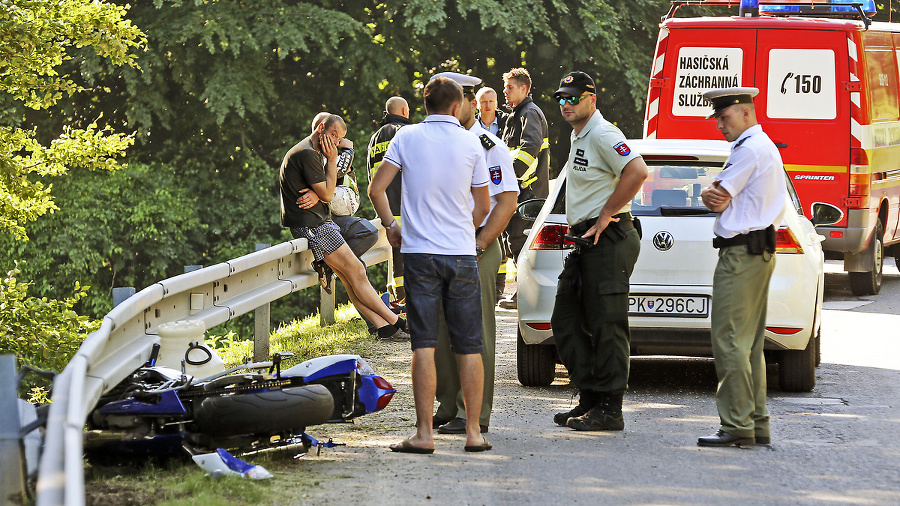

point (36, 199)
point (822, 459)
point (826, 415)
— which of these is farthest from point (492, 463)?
point (36, 199)

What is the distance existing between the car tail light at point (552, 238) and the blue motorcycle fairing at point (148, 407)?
3.19 metres

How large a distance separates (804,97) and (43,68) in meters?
8.78

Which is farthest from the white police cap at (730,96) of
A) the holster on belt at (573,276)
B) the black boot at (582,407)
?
the black boot at (582,407)

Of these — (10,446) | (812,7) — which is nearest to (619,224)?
(10,446)

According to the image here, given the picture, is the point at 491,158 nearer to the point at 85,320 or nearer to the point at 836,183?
the point at 836,183

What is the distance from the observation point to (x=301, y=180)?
8.70m

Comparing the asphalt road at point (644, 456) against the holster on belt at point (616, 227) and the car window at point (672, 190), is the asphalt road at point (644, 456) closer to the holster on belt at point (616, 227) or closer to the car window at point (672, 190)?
the holster on belt at point (616, 227)

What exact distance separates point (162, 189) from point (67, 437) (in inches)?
701

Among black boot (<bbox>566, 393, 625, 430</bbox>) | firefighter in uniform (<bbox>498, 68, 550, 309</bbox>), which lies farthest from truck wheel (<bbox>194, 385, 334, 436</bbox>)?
firefighter in uniform (<bbox>498, 68, 550, 309</bbox>)

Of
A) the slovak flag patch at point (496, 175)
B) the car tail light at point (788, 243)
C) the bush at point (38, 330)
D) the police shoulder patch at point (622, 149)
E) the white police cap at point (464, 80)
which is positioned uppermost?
the white police cap at point (464, 80)

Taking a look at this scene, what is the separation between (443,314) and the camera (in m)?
6.37

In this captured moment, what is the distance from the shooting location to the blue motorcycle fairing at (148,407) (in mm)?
4988

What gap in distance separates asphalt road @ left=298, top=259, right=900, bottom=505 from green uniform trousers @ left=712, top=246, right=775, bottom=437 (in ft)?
0.55

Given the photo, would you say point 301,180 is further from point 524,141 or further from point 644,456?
point 644,456
